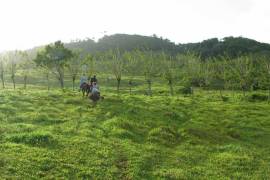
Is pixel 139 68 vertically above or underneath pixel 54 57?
underneath

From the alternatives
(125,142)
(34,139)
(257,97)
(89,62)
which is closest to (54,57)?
(89,62)

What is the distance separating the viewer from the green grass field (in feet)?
66.2

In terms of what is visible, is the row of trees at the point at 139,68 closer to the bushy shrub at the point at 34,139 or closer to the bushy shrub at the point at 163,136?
the bushy shrub at the point at 163,136

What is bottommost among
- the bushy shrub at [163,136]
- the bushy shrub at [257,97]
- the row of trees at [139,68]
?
the bushy shrub at [163,136]

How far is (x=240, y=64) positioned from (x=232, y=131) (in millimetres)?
41331

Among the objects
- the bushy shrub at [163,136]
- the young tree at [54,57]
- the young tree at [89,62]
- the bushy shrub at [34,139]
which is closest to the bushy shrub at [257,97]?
the young tree at [89,62]

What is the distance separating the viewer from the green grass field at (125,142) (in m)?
20.2

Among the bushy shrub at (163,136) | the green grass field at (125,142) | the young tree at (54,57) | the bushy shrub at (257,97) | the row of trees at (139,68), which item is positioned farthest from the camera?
the young tree at (54,57)

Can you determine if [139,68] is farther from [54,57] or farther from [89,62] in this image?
[54,57]

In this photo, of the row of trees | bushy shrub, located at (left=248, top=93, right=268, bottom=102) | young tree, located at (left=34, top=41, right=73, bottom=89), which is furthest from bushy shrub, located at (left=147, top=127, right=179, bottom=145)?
young tree, located at (left=34, top=41, right=73, bottom=89)

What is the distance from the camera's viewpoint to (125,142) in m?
26.3

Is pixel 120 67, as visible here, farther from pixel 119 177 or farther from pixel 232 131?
pixel 119 177

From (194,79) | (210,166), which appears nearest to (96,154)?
(210,166)

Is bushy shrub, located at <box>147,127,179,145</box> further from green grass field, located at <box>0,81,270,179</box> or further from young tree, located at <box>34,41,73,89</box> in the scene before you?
young tree, located at <box>34,41,73,89</box>
